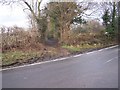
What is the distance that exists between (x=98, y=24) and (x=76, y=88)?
35586 mm

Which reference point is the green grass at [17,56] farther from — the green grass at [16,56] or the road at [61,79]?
the road at [61,79]

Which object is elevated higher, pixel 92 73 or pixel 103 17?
pixel 103 17

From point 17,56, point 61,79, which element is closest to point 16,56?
point 17,56

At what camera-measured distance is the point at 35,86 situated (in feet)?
32.6

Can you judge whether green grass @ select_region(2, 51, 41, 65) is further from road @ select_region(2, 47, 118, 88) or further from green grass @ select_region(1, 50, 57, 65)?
road @ select_region(2, 47, 118, 88)

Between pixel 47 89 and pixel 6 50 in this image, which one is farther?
pixel 6 50

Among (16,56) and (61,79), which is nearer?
(61,79)

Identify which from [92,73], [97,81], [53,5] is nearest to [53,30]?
[53,5]

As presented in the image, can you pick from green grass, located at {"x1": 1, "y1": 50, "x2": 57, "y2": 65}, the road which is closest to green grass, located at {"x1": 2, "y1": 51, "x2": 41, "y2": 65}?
green grass, located at {"x1": 1, "y1": 50, "x2": 57, "y2": 65}

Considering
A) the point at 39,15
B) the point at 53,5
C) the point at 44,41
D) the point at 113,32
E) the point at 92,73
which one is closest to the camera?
the point at 92,73

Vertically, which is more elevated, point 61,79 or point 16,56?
point 16,56

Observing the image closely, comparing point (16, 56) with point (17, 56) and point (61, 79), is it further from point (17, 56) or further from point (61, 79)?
point (61, 79)

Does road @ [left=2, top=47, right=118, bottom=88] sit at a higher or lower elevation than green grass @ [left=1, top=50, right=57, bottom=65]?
lower

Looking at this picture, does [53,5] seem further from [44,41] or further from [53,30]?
[44,41]
